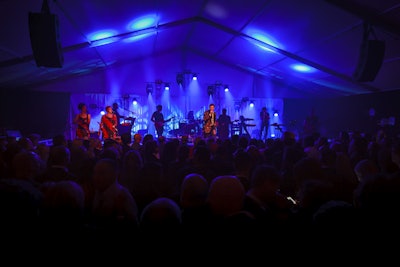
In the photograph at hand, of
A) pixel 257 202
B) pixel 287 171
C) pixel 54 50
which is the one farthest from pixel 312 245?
pixel 54 50

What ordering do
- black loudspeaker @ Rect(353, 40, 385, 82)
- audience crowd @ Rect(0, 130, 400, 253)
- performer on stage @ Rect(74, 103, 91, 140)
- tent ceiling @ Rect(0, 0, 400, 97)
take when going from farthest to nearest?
performer on stage @ Rect(74, 103, 91, 140) < tent ceiling @ Rect(0, 0, 400, 97) < black loudspeaker @ Rect(353, 40, 385, 82) < audience crowd @ Rect(0, 130, 400, 253)

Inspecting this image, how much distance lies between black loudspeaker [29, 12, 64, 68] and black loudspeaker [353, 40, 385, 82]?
20.7 ft

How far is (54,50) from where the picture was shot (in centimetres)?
508

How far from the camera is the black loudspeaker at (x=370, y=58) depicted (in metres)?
6.60

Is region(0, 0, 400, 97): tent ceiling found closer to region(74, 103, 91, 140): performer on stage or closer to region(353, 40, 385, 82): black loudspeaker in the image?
region(353, 40, 385, 82): black loudspeaker

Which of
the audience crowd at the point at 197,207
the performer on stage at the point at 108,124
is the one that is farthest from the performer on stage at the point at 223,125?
the audience crowd at the point at 197,207

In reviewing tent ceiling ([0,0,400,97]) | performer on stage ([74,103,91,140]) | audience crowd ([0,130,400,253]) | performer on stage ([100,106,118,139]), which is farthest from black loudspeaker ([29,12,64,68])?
performer on stage ([100,106,118,139])

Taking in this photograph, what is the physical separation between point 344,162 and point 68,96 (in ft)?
41.2

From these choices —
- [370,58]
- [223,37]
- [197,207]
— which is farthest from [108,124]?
[197,207]

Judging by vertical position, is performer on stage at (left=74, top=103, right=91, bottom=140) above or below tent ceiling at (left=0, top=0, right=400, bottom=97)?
below

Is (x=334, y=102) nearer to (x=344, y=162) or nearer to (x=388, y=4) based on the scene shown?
(x=388, y=4)

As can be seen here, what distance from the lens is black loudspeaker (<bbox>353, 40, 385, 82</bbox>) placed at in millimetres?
6602

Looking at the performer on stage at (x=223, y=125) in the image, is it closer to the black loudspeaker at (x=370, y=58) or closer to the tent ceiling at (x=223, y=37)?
the tent ceiling at (x=223, y=37)

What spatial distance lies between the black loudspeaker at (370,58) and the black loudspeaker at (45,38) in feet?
20.7
